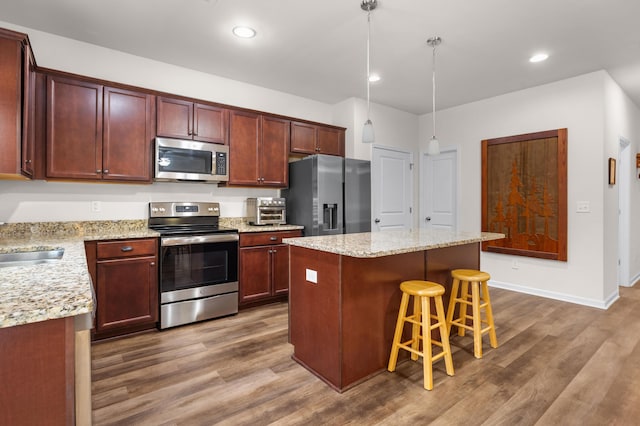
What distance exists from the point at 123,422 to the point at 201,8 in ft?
9.31

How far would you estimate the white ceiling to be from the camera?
261 centimetres

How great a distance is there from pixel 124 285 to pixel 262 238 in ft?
4.52

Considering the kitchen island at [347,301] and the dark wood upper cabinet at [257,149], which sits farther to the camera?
the dark wood upper cabinet at [257,149]

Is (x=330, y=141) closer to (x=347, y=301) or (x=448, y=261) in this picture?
(x=448, y=261)

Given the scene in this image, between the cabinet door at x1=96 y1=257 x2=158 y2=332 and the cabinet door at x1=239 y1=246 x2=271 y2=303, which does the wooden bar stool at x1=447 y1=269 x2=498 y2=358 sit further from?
the cabinet door at x1=96 y1=257 x2=158 y2=332

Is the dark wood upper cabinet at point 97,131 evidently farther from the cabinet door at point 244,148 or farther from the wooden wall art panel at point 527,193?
the wooden wall art panel at point 527,193

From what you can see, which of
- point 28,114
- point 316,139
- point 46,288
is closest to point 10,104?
point 28,114

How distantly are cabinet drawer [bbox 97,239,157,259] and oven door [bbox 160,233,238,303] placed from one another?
0.35 ft

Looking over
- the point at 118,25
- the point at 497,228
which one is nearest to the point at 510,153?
the point at 497,228

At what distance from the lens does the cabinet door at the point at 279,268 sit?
3.82 m

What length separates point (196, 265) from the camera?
329 cm

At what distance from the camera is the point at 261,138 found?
399cm

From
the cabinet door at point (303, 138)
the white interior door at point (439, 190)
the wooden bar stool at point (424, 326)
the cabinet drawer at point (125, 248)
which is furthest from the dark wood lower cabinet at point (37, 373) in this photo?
the white interior door at point (439, 190)

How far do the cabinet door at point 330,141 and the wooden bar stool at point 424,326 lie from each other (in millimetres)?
2586
